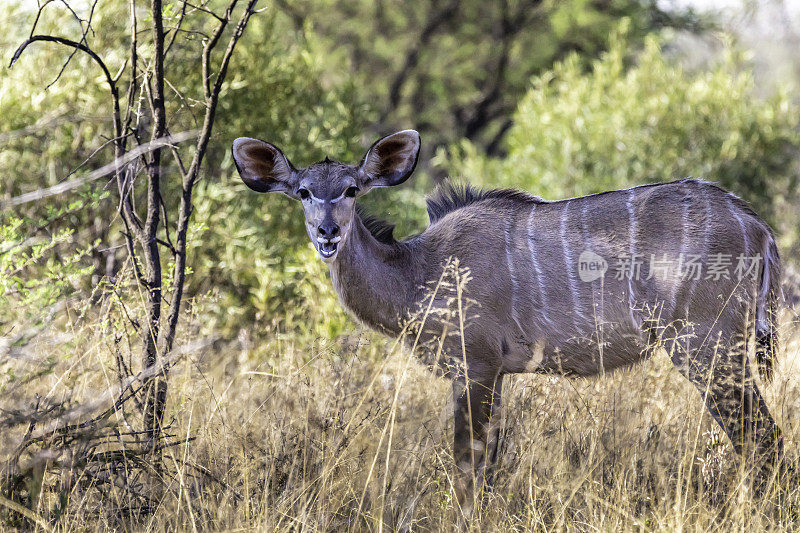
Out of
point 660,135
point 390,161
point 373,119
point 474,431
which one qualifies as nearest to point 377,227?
point 390,161

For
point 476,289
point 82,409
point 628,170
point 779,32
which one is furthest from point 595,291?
point 779,32

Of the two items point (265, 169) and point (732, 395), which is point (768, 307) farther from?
point (265, 169)

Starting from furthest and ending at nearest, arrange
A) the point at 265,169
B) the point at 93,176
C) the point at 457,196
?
the point at 457,196, the point at 265,169, the point at 93,176

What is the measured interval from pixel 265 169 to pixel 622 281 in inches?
66.8

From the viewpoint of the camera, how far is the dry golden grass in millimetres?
2865

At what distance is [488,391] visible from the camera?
11.9 ft

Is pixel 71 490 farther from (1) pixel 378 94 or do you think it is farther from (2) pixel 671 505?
(1) pixel 378 94

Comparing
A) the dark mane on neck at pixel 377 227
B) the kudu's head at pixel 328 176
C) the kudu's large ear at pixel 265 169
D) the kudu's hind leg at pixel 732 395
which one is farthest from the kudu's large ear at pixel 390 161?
the kudu's hind leg at pixel 732 395

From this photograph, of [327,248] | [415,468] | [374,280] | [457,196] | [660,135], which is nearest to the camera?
[415,468]

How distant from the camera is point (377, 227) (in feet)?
13.2

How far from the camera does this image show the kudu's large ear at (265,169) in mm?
3814

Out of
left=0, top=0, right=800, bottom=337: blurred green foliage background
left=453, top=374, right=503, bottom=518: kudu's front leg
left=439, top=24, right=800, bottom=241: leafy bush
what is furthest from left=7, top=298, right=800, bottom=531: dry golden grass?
left=439, top=24, right=800, bottom=241: leafy bush

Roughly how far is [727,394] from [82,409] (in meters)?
2.48

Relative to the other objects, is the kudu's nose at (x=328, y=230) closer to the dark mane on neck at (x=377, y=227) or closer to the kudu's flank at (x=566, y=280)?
the kudu's flank at (x=566, y=280)
